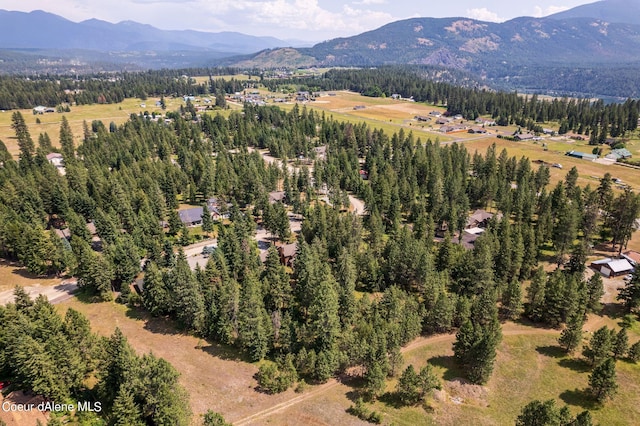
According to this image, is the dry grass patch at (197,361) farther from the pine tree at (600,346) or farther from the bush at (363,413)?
the pine tree at (600,346)

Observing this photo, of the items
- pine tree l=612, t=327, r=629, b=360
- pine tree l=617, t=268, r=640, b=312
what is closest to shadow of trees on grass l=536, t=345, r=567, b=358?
pine tree l=612, t=327, r=629, b=360

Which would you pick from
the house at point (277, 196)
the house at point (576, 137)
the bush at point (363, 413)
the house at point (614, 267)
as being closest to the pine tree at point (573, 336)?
the house at point (614, 267)

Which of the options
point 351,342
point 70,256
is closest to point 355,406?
point 351,342

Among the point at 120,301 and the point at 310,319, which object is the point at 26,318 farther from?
the point at 310,319

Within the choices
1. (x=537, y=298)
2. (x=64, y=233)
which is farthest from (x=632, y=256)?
(x=64, y=233)

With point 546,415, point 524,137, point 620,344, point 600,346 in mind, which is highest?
point 524,137

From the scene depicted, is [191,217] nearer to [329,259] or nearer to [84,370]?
[329,259]
